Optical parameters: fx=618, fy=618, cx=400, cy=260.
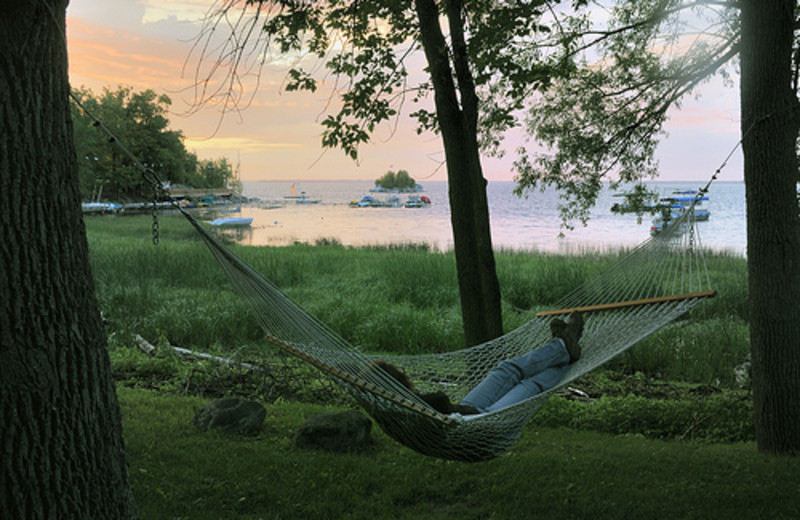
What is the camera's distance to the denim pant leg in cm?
251

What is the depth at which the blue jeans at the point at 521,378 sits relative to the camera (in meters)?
2.51

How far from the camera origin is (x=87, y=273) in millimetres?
1580

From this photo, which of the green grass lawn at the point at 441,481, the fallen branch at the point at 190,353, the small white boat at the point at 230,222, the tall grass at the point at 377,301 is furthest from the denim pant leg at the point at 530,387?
the small white boat at the point at 230,222

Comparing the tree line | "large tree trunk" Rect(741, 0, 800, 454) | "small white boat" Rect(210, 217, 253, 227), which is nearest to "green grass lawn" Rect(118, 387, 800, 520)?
"large tree trunk" Rect(741, 0, 800, 454)

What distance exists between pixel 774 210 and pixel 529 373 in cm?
134

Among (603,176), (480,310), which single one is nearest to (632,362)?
(603,176)

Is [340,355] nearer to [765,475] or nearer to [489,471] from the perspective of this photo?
[489,471]

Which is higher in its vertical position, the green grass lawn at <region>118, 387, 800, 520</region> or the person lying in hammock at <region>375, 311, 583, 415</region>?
the person lying in hammock at <region>375, 311, 583, 415</region>

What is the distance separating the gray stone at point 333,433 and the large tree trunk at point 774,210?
1.89m

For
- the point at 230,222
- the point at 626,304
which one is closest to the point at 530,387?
the point at 626,304

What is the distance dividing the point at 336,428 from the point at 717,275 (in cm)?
671

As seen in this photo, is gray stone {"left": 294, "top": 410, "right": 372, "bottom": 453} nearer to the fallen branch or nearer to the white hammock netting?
the white hammock netting

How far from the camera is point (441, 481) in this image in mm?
2494

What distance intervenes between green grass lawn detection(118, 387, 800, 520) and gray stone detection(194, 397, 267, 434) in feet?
0.24
